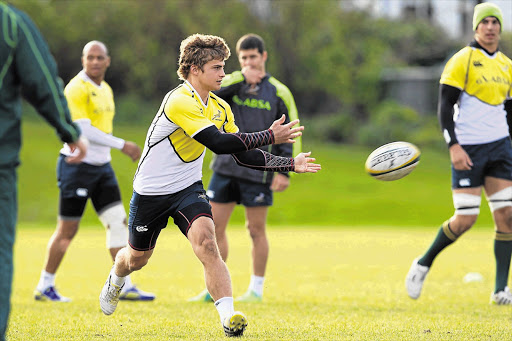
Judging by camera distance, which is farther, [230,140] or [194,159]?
[194,159]

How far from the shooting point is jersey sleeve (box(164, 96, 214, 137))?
5.62 m

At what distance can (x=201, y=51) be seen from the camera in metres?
5.97

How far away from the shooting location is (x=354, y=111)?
49.0 meters

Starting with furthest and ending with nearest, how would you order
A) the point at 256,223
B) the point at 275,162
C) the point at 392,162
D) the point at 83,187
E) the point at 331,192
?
the point at 331,192
the point at 256,223
the point at 83,187
the point at 392,162
the point at 275,162

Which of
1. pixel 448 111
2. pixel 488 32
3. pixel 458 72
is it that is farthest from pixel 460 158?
pixel 488 32

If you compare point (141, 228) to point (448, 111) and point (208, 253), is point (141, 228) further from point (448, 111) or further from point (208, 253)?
point (448, 111)

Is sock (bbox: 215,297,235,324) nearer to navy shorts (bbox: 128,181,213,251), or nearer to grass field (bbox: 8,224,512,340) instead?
grass field (bbox: 8,224,512,340)

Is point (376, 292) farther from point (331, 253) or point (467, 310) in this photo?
point (331, 253)

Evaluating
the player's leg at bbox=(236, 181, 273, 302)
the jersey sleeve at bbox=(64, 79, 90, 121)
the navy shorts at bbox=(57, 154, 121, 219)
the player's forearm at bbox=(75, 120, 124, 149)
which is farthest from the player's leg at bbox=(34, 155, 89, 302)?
the player's leg at bbox=(236, 181, 273, 302)

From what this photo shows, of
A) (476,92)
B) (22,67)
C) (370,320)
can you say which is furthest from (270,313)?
(22,67)

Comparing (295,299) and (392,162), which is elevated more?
(392,162)

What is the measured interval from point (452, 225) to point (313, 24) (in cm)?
4431

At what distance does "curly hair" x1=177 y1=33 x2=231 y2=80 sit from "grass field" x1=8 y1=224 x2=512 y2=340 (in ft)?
7.13

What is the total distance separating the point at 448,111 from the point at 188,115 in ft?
11.1
